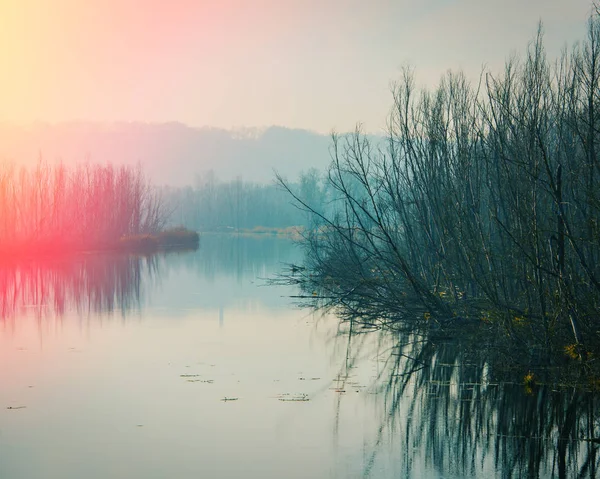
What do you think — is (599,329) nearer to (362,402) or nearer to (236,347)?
(362,402)

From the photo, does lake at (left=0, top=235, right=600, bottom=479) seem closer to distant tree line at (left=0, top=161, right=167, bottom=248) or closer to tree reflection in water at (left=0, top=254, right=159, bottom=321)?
tree reflection in water at (left=0, top=254, right=159, bottom=321)

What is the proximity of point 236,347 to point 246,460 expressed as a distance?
17.9ft

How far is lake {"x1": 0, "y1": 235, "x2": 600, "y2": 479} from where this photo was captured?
6.29m

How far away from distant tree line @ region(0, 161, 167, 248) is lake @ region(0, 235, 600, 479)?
22818mm

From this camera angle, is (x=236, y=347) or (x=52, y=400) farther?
(x=236, y=347)

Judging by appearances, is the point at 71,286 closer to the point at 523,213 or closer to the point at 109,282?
the point at 109,282

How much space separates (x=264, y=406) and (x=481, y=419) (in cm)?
219

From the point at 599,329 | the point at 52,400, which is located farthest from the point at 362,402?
the point at 52,400

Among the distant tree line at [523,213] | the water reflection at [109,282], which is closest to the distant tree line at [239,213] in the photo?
the water reflection at [109,282]

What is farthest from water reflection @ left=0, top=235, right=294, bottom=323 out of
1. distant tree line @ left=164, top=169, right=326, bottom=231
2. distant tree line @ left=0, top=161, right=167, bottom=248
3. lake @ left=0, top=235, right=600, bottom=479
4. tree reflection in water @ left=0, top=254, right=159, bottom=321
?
distant tree line @ left=164, top=169, right=326, bottom=231

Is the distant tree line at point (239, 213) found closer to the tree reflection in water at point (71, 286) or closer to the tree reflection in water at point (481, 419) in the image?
the tree reflection in water at point (71, 286)

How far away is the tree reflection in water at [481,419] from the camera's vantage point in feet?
20.1

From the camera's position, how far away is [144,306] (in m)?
17.1

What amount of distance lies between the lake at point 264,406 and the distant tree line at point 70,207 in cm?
2282
